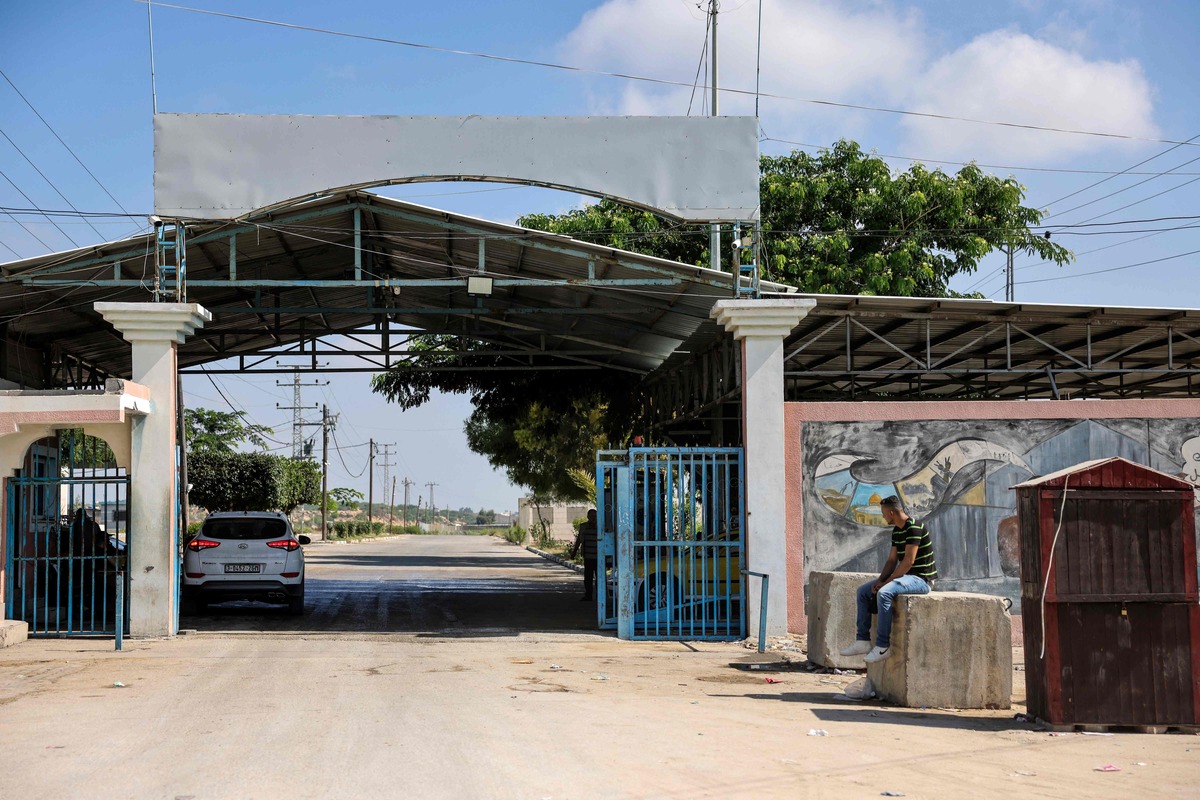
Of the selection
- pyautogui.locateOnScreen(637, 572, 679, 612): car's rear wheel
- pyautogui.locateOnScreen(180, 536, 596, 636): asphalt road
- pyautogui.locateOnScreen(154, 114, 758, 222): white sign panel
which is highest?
pyautogui.locateOnScreen(154, 114, 758, 222): white sign panel

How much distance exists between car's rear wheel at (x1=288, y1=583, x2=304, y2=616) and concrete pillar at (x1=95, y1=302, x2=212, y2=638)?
3392mm

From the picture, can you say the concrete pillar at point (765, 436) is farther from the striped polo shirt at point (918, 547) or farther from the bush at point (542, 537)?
the bush at point (542, 537)

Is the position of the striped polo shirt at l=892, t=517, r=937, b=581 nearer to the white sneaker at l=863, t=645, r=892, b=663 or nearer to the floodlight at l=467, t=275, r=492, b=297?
the white sneaker at l=863, t=645, r=892, b=663

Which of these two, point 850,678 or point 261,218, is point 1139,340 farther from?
point 261,218

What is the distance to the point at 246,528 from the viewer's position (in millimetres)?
18328

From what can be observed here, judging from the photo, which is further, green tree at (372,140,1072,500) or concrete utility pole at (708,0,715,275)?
green tree at (372,140,1072,500)

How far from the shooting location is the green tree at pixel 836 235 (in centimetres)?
3112

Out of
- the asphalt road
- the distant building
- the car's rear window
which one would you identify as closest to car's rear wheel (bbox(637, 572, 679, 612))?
the asphalt road

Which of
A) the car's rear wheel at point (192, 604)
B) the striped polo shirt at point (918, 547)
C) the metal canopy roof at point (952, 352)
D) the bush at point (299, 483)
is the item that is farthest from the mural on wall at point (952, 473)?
the bush at point (299, 483)

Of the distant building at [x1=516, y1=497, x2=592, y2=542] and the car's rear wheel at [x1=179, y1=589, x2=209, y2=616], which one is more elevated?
the car's rear wheel at [x1=179, y1=589, x2=209, y2=616]

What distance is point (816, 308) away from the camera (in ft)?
53.5

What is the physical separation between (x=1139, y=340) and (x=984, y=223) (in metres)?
14.1

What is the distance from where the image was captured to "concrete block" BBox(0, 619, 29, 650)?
13.9 metres

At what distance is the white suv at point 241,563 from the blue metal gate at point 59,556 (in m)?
1.12
